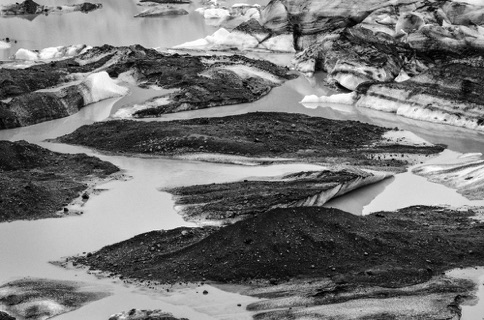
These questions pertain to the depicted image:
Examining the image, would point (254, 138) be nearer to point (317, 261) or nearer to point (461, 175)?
point (461, 175)

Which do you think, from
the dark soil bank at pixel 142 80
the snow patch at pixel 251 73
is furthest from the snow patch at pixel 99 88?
the snow patch at pixel 251 73

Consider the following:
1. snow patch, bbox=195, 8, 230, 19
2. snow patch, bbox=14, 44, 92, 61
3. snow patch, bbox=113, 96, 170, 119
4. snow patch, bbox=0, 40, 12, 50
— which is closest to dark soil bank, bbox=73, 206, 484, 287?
snow patch, bbox=113, 96, 170, 119

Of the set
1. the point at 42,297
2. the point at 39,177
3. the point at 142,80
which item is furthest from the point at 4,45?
the point at 42,297

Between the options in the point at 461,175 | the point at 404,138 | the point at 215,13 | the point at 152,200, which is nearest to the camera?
the point at 152,200

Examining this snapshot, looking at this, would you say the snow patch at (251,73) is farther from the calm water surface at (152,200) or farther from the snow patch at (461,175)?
the snow patch at (461,175)

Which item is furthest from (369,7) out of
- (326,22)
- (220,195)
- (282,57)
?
(220,195)

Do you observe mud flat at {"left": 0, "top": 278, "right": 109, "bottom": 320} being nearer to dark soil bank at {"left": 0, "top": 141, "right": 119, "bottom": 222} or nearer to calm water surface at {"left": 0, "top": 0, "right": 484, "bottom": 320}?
calm water surface at {"left": 0, "top": 0, "right": 484, "bottom": 320}
